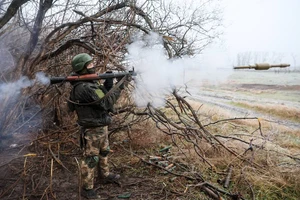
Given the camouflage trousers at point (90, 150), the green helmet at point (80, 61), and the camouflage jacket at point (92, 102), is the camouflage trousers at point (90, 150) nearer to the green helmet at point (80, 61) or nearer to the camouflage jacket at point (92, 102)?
the camouflage jacket at point (92, 102)

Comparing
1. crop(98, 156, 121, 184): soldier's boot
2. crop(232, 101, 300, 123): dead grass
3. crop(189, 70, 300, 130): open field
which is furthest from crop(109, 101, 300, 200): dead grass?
crop(232, 101, 300, 123): dead grass

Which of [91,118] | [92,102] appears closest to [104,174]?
[91,118]

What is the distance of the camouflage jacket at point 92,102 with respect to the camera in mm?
3236

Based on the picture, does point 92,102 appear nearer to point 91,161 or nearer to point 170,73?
point 91,161

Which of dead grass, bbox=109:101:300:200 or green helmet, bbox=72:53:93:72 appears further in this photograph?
dead grass, bbox=109:101:300:200

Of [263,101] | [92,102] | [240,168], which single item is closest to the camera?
[92,102]

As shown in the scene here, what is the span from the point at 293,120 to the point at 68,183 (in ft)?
42.4

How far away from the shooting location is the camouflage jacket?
10.6 feet

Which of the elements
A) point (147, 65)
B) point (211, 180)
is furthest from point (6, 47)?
point (211, 180)

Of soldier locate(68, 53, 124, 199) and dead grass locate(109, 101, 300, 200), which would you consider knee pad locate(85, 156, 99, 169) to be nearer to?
soldier locate(68, 53, 124, 199)

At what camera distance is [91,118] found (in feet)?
11.0

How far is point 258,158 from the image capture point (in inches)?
186

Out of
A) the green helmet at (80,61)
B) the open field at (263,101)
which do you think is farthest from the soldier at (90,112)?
the open field at (263,101)

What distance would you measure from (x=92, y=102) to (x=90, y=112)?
0.23m
